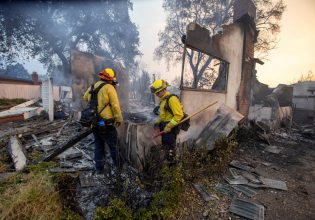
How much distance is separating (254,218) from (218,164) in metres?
1.53

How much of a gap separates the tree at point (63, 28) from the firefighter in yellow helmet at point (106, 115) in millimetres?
13638

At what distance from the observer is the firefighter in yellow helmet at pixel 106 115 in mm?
3803

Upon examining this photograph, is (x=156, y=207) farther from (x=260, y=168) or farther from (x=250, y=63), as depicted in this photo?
(x=250, y=63)

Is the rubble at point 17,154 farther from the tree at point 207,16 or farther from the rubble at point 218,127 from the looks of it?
the tree at point 207,16

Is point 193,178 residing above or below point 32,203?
below

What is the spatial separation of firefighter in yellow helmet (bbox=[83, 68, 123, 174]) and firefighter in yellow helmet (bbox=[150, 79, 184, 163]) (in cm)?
83

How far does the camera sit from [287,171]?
4.99 metres

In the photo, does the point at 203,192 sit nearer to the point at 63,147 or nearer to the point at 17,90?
the point at 63,147

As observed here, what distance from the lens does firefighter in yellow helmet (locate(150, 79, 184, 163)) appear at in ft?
12.5

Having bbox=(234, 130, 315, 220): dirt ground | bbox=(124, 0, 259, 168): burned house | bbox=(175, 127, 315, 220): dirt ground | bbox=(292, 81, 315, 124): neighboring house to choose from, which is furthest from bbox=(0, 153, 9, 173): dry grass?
bbox=(292, 81, 315, 124): neighboring house

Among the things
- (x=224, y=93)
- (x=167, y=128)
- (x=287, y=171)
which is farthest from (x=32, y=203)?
(x=224, y=93)

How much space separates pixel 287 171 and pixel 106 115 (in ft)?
15.7

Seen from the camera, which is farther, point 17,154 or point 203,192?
point 17,154

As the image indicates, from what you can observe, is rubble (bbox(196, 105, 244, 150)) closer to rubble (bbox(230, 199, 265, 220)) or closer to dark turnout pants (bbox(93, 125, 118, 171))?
rubble (bbox(230, 199, 265, 220))
